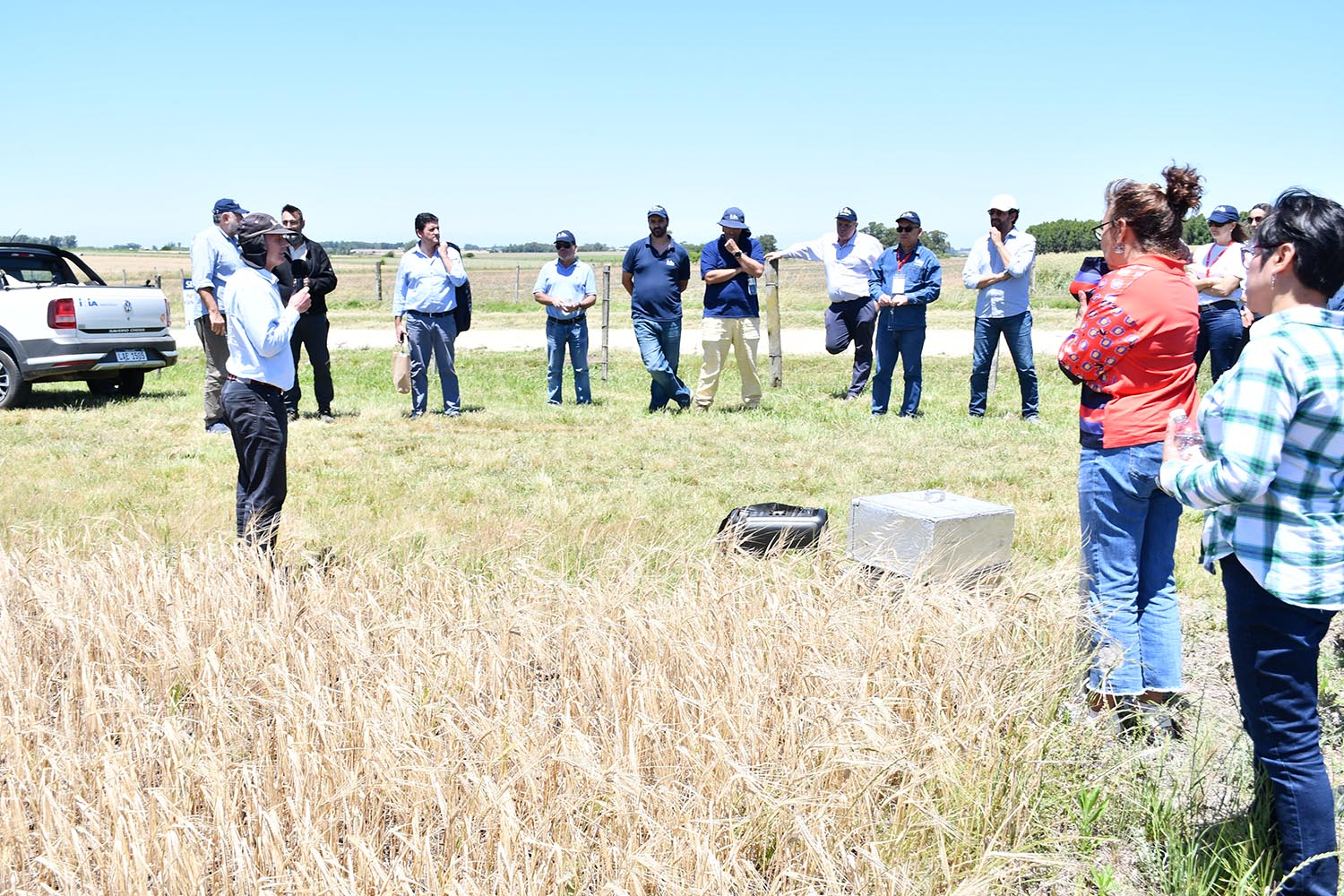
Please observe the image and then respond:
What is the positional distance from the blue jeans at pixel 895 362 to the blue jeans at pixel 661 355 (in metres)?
1.80

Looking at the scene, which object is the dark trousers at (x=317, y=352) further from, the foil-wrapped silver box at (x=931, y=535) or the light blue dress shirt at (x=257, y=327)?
the foil-wrapped silver box at (x=931, y=535)

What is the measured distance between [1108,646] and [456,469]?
5391mm

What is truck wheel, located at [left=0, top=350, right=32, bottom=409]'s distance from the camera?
11273mm

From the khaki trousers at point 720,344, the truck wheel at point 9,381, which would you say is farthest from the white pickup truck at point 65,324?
the khaki trousers at point 720,344

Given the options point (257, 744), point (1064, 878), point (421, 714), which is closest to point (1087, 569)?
point (1064, 878)

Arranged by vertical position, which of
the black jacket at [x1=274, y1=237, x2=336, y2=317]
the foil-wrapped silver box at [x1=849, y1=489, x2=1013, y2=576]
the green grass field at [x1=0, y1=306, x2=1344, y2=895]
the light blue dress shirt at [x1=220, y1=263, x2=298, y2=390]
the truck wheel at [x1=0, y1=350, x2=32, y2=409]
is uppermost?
the black jacket at [x1=274, y1=237, x2=336, y2=317]

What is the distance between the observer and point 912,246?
444 inches

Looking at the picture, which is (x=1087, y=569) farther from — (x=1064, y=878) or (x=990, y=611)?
(x=1064, y=878)

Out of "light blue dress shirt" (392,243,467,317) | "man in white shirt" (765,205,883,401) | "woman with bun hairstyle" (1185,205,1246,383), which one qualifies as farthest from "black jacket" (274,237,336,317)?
"woman with bun hairstyle" (1185,205,1246,383)

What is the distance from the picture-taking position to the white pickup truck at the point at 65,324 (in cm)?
1130

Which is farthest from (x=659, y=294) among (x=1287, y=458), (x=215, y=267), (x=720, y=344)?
(x=1287, y=458)

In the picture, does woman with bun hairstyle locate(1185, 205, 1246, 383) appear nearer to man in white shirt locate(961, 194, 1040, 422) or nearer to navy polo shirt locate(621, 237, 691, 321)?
man in white shirt locate(961, 194, 1040, 422)

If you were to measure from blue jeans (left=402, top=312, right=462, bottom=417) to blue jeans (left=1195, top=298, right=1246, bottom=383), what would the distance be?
634cm

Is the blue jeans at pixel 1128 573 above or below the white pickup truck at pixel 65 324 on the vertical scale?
below
